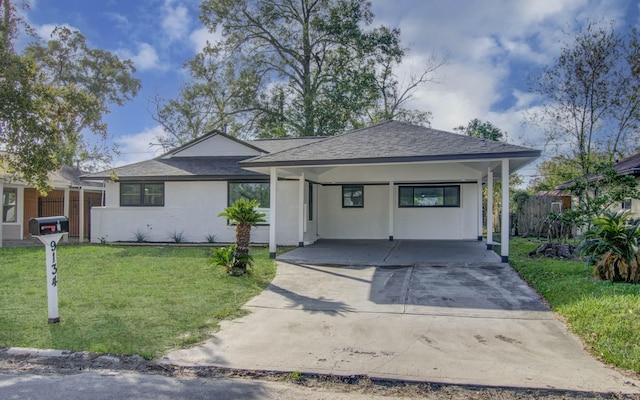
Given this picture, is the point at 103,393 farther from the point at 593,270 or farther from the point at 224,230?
the point at 224,230

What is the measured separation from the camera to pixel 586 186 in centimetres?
1017

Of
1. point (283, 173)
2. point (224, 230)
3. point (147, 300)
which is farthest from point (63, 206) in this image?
point (147, 300)

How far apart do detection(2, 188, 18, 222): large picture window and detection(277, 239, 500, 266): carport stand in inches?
513

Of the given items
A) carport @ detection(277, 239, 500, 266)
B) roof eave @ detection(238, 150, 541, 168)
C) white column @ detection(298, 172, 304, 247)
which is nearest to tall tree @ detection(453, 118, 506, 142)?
carport @ detection(277, 239, 500, 266)

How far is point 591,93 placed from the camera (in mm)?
14789

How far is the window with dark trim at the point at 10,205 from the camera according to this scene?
17234 millimetres

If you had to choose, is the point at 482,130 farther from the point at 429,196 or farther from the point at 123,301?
the point at 123,301

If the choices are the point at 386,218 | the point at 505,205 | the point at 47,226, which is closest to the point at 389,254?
the point at 505,205

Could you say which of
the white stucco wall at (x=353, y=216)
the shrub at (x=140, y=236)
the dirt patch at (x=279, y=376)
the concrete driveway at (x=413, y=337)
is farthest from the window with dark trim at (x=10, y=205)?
the dirt patch at (x=279, y=376)

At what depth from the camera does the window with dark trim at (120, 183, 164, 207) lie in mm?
15562

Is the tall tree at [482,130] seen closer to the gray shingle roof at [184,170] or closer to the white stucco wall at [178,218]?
the gray shingle roof at [184,170]

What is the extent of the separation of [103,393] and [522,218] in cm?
1860

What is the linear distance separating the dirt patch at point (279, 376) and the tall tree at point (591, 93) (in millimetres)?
12270

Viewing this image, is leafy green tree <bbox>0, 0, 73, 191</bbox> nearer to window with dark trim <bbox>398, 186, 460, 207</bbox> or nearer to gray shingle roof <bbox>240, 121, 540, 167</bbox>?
gray shingle roof <bbox>240, 121, 540, 167</bbox>
